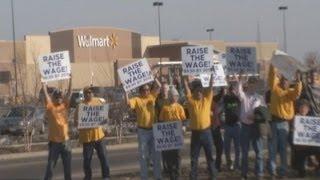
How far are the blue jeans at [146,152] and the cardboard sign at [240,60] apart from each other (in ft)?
8.71

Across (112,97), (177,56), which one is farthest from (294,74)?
(177,56)

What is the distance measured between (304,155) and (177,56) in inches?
2626

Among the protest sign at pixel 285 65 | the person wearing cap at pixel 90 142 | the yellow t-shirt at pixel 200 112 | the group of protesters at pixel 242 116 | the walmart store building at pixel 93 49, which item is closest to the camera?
the yellow t-shirt at pixel 200 112

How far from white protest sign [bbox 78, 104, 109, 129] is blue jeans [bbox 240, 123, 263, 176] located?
8.61 feet

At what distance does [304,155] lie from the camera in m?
15.8

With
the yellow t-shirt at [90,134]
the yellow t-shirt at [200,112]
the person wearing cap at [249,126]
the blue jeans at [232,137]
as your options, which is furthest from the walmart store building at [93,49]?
the yellow t-shirt at [200,112]

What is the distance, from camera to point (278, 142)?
50.7 feet

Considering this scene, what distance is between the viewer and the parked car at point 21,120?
3684 centimetres

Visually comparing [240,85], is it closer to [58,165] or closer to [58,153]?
[58,153]

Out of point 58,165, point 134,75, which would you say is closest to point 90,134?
point 134,75

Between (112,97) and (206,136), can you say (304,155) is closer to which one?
(206,136)

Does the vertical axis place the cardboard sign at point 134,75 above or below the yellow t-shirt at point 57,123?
above

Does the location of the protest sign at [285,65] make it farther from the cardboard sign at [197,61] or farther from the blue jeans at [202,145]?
the blue jeans at [202,145]

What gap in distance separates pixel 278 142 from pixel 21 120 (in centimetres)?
2403
